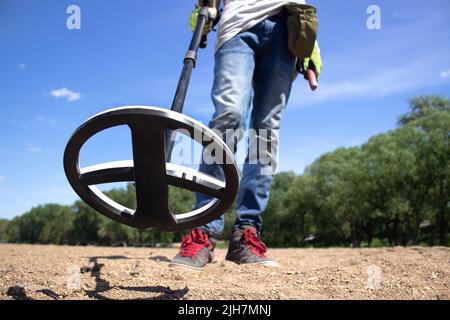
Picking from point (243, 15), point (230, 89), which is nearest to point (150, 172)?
point (230, 89)

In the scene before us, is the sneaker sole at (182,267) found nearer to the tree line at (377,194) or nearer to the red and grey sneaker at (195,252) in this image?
the red and grey sneaker at (195,252)

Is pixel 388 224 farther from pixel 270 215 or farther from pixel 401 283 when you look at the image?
pixel 401 283

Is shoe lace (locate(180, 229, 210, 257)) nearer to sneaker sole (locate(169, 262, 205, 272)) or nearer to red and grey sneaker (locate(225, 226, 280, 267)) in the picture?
sneaker sole (locate(169, 262, 205, 272))

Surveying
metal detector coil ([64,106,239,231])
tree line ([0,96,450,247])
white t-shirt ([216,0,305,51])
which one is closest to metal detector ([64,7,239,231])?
metal detector coil ([64,106,239,231])

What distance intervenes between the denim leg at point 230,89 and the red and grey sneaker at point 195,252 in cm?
7

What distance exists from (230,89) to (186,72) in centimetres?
50

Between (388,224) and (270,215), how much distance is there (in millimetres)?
9954

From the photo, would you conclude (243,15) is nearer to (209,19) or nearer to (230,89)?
(209,19)

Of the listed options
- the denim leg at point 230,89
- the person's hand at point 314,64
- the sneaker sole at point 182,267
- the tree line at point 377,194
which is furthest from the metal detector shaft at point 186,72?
the tree line at point 377,194

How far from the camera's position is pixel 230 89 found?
7.72 feet

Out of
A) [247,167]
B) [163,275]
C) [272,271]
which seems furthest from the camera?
[247,167]

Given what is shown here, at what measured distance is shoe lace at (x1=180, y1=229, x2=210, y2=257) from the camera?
222cm

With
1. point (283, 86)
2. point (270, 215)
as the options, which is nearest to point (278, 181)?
point (270, 215)

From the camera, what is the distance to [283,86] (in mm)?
2672
